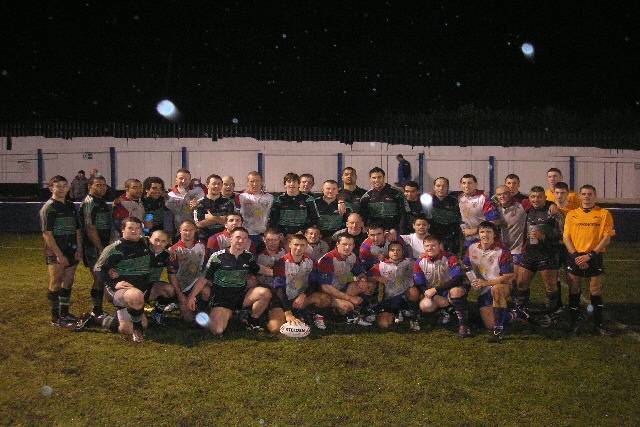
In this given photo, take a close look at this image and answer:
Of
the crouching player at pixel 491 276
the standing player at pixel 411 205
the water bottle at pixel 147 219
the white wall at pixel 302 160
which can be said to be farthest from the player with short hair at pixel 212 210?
the white wall at pixel 302 160

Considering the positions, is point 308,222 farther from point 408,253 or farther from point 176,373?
point 176,373

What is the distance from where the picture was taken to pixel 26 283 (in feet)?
31.2

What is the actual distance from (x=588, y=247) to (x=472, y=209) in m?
1.61

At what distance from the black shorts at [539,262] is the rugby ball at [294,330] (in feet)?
9.46

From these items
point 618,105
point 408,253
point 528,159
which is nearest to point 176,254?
point 408,253

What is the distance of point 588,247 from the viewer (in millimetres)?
6969

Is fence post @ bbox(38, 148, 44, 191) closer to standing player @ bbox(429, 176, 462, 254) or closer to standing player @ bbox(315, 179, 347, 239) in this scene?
standing player @ bbox(315, 179, 347, 239)

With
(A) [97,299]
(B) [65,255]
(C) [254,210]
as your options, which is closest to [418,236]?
(C) [254,210]

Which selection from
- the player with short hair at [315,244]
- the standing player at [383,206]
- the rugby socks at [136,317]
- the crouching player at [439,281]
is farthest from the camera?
the standing player at [383,206]

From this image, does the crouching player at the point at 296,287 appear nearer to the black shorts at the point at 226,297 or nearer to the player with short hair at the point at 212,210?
the black shorts at the point at 226,297

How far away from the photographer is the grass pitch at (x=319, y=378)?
4.70 m

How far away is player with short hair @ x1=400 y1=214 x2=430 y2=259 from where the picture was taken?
7695 mm

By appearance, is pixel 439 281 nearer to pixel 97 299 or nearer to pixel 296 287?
pixel 296 287

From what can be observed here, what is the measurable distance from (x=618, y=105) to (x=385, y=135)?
730 inches
